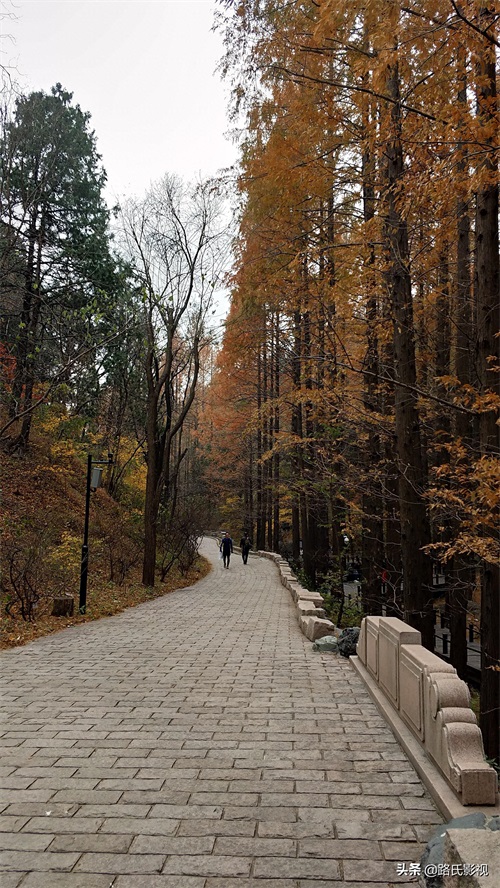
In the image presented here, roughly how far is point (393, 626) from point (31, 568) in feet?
27.4

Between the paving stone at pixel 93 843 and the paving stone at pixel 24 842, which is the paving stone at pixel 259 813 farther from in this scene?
the paving stone at pixel 24 842

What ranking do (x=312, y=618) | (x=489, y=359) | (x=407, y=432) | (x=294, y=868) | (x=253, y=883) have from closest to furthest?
(x=253, y=883), (x=294, y=868), (x=489, y=359), (x=407, y=432), (x=312, y=618)

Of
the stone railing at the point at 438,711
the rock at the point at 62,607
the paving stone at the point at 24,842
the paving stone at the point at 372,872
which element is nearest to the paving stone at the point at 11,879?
the paving stone at the point at 24,842

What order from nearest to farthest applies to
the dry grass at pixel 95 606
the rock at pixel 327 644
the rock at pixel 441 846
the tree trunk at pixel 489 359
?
the rock at pixel 441 846 < the tree trunk at pixel 489 359 < the rock at pixel 327 644 < the dry grass at pixel 95 606

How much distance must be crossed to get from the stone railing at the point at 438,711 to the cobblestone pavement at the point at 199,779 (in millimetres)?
258

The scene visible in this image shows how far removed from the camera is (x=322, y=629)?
965 cm

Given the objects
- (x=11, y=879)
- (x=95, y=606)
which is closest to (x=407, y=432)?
(x=11, y=879)

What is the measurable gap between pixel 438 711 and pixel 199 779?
1.76 meters

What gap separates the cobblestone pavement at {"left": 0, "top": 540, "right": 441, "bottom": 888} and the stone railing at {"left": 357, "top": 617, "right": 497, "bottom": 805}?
10.2 inches

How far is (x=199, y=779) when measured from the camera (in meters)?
3.93

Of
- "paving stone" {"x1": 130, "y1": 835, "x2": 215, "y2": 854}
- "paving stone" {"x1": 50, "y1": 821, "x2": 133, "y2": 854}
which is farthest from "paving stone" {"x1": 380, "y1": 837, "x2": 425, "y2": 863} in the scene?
"paving stone" {"x1": 50, "y1": 821, "x2": 133, "y2": 854}

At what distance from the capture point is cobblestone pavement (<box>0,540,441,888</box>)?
9.48ft

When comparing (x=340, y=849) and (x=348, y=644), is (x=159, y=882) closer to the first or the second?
(x=340, y=849)

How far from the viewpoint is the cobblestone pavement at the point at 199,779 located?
2.89m
